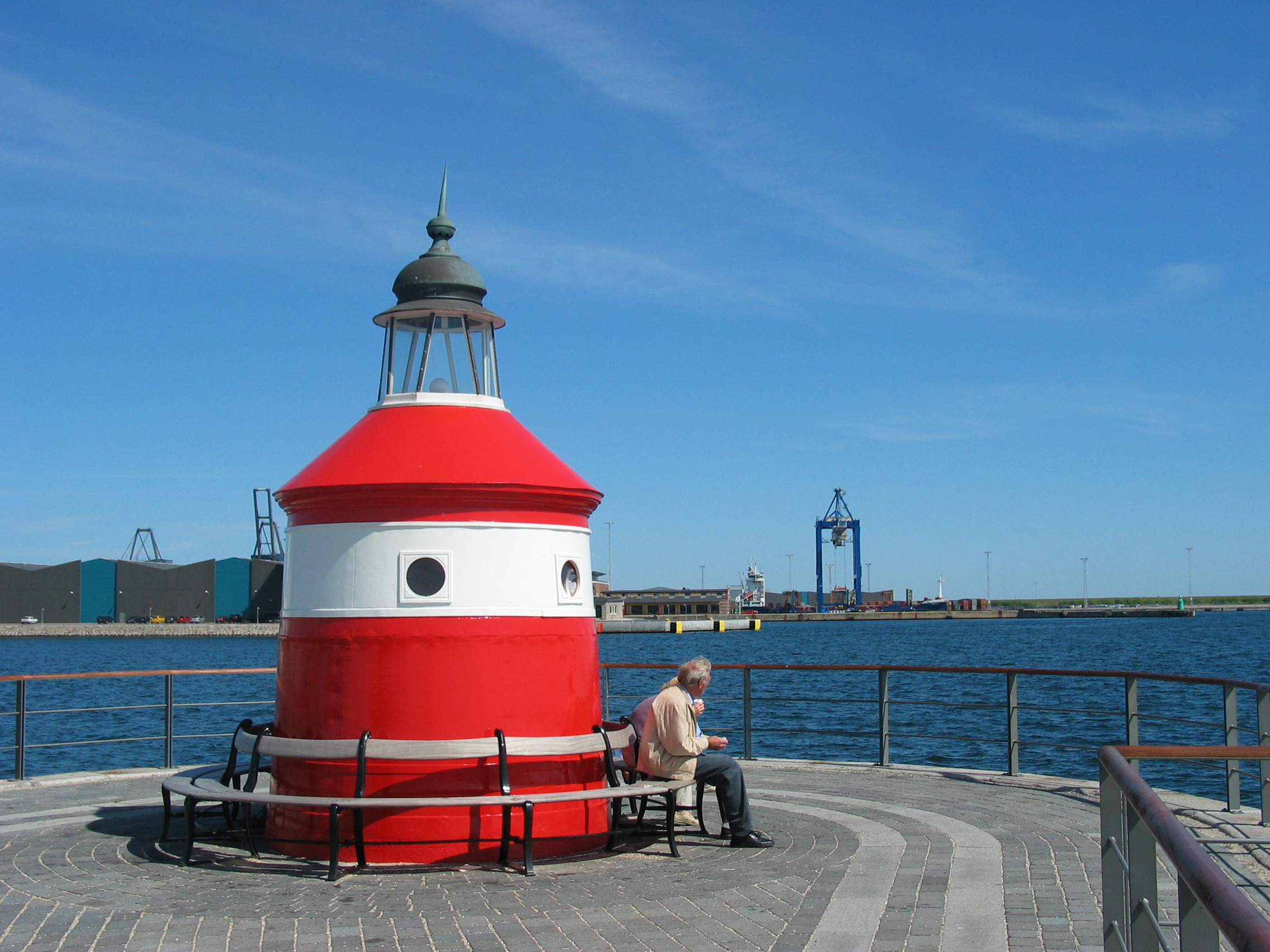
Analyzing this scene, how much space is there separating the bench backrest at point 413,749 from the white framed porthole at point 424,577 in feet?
2.87

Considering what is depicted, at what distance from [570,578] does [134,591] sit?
3826 inches

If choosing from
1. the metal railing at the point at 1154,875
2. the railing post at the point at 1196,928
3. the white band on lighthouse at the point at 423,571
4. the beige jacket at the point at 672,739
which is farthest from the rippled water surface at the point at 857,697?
the railing post at the point at 1196,928

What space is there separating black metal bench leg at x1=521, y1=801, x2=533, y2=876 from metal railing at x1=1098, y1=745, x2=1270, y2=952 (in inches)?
142

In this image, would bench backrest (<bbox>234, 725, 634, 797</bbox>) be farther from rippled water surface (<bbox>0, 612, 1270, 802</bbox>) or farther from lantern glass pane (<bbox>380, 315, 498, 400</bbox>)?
rippled water surface (<bbox>0, 612, 1270, 802</bbox>)

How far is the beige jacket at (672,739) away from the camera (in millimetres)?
7934

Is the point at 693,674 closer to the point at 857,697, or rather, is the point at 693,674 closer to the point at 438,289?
the point at 438,289

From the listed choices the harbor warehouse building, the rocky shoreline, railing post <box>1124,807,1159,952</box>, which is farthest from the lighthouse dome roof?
the harbor warehouse building

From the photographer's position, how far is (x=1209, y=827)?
27.0ft

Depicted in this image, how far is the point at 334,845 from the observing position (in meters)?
7.04

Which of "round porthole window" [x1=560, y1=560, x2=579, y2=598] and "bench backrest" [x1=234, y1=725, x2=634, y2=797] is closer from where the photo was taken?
"bench backrest" [x1=234, y1=725, x2=634, y2=797]

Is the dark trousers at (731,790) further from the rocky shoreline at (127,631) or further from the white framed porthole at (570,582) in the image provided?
the rocky shoreline at (127,631)

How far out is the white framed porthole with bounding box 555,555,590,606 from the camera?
8.27 meters

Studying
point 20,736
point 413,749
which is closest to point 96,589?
point 20,736

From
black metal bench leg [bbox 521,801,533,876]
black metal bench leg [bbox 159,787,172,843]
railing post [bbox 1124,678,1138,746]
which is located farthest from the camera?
railing post [bbox 1124,678,1138,746]
